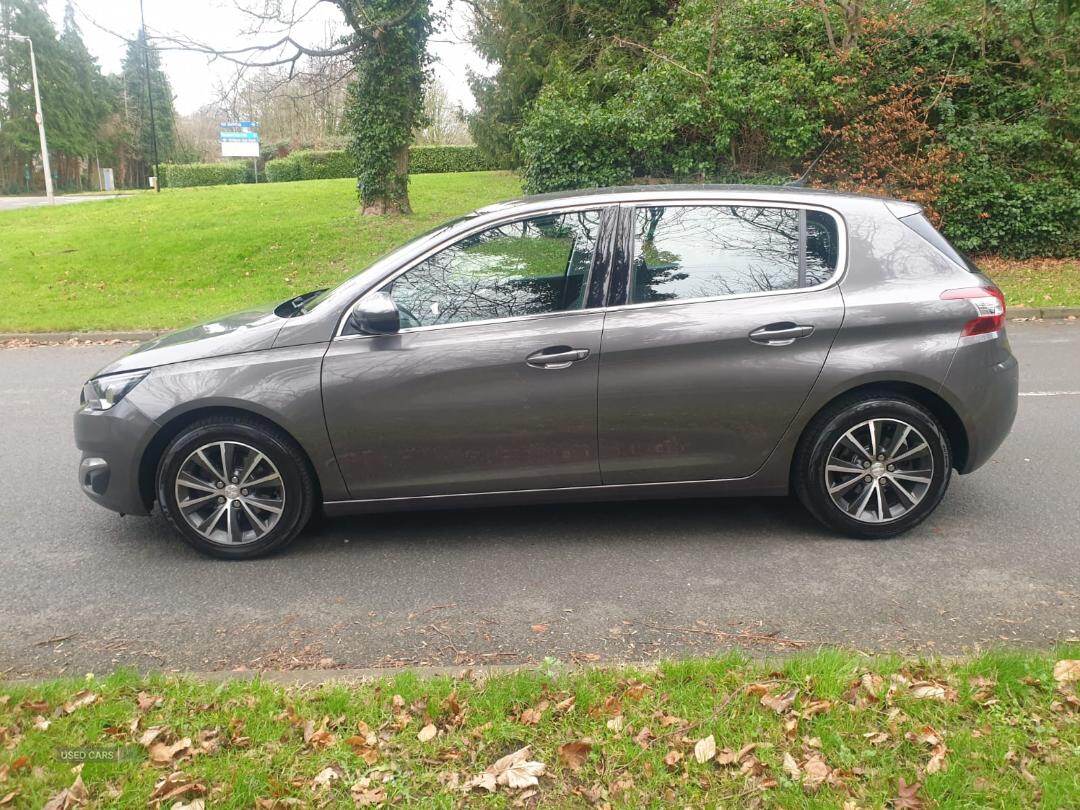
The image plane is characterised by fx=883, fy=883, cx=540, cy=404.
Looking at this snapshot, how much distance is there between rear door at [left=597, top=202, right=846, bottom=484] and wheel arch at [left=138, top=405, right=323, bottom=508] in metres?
1.54

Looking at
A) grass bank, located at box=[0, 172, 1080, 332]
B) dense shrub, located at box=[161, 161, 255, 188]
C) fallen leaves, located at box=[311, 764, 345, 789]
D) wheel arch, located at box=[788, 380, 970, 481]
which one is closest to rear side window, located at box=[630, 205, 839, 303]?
wheel arch, located at box=[788, 380, 970, 481]

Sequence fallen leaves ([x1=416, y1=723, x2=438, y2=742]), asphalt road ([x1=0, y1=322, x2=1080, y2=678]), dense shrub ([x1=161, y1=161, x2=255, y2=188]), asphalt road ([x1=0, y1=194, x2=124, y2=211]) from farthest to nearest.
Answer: dense shrub ([x1=161, y1=161, x2=255, y2=188]) < asphalt road ([x1=0, y1=194, x2=124, y2=211]) < asphalt road ([x1=0, y1=322, x2=1080, y2=678]) < fallen leaves ([x1=416, y1=723, x2=438, y2=742])

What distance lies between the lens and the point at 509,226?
15.3 ft

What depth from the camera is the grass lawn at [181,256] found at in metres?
13.7

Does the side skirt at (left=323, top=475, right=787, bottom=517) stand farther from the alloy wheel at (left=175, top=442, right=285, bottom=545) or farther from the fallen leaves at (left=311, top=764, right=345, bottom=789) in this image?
the fallen leaves at (left=311, top=764, right=345, bottom=789)

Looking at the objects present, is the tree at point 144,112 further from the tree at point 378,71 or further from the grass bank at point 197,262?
the tree at point 378,71

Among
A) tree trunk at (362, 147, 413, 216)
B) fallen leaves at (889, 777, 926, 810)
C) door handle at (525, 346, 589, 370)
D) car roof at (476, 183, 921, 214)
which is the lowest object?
fallen leaves at (889, 777, 926, 810)

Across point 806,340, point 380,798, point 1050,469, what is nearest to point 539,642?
point 380,798

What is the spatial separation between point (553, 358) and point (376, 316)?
90cm

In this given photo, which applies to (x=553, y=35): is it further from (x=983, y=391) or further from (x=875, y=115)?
(x=983, y=391)

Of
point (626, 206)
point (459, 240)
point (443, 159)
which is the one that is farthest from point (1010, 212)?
point (443, 159)

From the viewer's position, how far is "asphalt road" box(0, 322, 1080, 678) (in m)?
3.67

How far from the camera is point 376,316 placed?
438 cm

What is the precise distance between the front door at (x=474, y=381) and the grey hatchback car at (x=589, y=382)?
0.01 m
